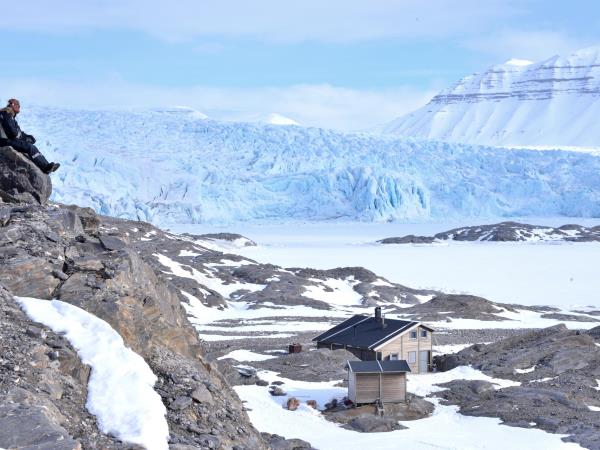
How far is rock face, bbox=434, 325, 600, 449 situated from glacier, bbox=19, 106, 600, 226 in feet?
199

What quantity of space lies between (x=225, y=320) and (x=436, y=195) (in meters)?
65.3

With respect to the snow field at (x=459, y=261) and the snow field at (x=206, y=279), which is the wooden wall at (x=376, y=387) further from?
the snow field at (x=459, y=261)

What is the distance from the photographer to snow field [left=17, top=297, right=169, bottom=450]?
849cm

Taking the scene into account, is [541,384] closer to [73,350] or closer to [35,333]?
[73,350]

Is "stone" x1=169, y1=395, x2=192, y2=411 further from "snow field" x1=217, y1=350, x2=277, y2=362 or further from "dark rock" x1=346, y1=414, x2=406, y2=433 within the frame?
"snow field" x1=217, y1=350, x2=277, y2=362

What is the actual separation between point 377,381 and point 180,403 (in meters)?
16.8

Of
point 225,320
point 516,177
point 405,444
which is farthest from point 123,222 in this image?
point 516,177

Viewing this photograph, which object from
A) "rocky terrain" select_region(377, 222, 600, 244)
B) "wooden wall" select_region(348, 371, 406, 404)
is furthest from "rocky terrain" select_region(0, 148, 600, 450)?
"rocky terrain" select_region(377, 222, 600, 244)

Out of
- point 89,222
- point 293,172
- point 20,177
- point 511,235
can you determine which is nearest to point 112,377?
point 89,222

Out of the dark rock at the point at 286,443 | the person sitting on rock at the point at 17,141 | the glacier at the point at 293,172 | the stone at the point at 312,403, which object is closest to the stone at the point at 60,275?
A: the person sitting on rock at the point at 17,141

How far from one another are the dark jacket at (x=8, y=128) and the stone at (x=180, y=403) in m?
5.88

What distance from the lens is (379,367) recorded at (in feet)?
84.3

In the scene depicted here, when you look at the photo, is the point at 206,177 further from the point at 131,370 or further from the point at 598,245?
the point at 131,370

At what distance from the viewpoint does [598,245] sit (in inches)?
3942
